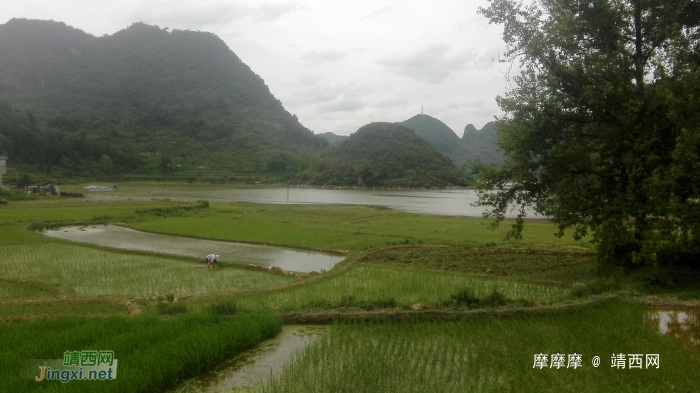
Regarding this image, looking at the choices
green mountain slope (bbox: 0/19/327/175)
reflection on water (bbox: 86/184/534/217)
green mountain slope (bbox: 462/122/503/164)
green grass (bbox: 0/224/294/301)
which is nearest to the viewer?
green grass (bbox: 0/224/294/301)

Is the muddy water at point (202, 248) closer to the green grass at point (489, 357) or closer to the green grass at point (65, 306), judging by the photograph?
the green grass at point (65, 306)

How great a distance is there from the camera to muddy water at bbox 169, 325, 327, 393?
423cm

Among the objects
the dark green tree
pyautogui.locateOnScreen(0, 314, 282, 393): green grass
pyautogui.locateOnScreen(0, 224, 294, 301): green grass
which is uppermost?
the dark green tree

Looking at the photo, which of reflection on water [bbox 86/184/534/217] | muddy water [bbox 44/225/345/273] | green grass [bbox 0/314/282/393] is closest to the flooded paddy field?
green grass [bbox 0/314/282/393]

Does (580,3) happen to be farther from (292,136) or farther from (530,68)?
(292,136)

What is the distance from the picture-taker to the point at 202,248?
16203 mm

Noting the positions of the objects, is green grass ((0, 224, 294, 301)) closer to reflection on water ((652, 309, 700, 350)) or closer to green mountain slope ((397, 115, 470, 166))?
reflection on water ((652, 309, 700, 350))

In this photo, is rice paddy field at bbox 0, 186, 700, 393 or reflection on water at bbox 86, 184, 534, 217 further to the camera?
reflection on water at bbox 86, 184, 534, 217

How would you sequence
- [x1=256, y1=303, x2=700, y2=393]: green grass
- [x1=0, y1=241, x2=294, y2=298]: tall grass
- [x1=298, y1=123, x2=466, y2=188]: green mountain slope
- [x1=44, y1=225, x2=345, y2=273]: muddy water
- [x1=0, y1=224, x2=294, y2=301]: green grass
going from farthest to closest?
[x1=298, y1=123, x2=466, y2=188]: green mountain slope < [x1=44, y1=225, x2=345, y2=273]: muddy water < [x1=0, y1=241, x2=294, y2=298]: tall grass < [x1=0, y1=224, x2=294, y2=301]: green grass < [x1=256, y1=303, x2=700, y2=393]: green grass

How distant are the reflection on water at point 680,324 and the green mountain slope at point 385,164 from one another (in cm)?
6479

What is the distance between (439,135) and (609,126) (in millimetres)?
128034

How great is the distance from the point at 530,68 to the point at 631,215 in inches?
168

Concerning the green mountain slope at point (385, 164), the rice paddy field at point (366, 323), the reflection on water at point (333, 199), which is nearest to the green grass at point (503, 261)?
the rice paddy field at point (366, 323)

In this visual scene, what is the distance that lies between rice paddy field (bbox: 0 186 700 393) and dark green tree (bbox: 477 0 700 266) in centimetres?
136
